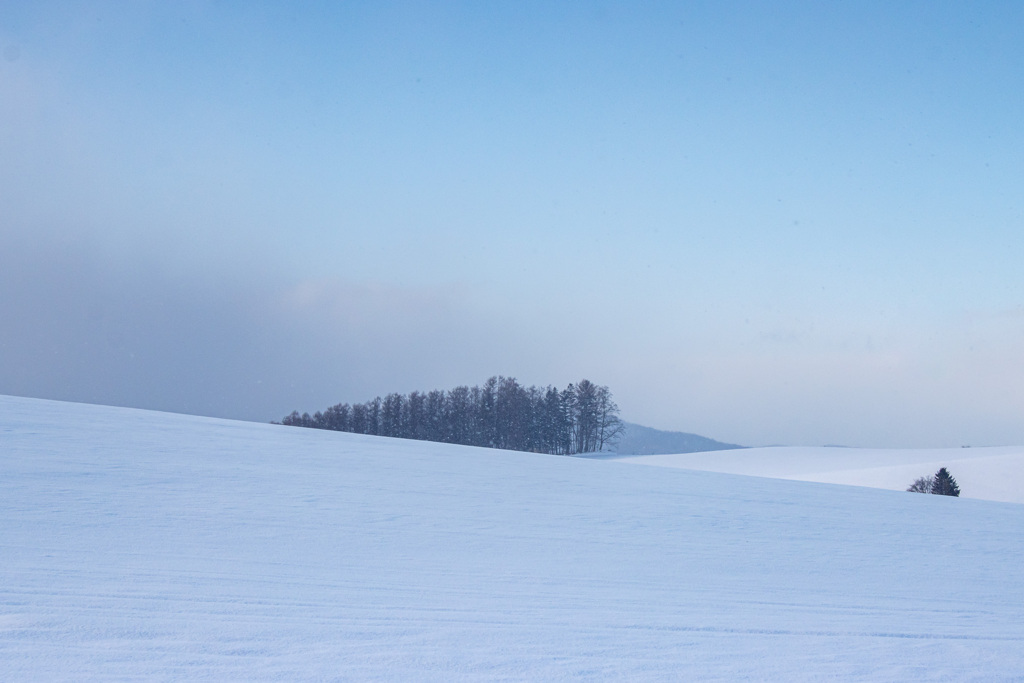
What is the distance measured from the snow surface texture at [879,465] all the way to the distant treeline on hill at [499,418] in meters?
13.4

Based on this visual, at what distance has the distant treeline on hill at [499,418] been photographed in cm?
5416

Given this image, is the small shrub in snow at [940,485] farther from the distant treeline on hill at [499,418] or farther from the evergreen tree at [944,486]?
the distant treeline on hill at [499,418]

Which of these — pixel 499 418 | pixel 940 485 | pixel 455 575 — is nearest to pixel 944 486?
pixel 940 485

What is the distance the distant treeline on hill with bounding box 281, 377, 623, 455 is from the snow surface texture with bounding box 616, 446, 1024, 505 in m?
13.4

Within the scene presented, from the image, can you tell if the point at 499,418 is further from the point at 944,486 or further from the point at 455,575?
the point at 455,575

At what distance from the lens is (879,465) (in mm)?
28703

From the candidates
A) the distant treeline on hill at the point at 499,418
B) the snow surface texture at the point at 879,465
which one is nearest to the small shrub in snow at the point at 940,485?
the snow surface texture at the point at 879,465

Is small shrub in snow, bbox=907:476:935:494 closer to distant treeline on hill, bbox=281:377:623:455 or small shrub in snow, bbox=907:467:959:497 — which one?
small shrub in snow, bbox=907:467:959:497

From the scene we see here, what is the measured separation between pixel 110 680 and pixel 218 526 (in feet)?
12.1

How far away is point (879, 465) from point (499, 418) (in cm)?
3375

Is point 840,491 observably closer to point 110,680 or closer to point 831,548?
point 831,548

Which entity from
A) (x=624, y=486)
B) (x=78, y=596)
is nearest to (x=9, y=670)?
(x=78, y=596)

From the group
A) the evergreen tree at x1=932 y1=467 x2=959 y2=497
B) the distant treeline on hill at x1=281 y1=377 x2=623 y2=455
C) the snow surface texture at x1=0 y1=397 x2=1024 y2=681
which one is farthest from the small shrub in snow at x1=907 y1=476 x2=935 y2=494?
the distant treeline on hill at x1=281 y1=377 x2=623 y2=455

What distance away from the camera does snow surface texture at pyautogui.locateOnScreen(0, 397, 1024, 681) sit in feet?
13.0
